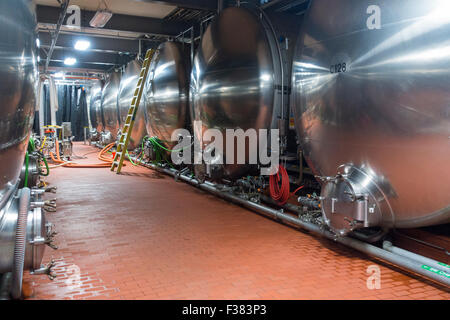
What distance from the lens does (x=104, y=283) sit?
9.63 ft

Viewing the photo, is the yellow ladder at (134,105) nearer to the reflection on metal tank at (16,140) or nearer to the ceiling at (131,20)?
the ceiling at (131,20)

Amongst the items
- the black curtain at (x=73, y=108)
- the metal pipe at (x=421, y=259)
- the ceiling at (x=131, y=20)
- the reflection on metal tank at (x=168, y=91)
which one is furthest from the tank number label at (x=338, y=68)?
the black curtain at (x=73, y=108)

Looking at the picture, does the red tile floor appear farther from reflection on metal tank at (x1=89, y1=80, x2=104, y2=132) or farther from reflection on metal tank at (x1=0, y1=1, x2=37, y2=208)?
reflection on metal tank at (x1=89, y1=80, x2=104, y2=132)

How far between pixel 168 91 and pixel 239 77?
2964 millimetres

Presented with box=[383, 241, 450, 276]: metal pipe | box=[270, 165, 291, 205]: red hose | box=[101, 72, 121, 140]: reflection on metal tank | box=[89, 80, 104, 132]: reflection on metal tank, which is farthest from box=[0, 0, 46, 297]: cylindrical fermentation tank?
box=[89, 80, 104, 132]: reflection on metal tank

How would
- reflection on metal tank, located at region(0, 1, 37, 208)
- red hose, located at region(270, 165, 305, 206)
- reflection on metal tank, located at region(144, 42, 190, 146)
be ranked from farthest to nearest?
reflection on metal tank, located at region(144, 42, 190, 146) → red hose, located at region(270, 165, 305, 206) → reflection on metal tank, located at region(0, 1, 37, 208)

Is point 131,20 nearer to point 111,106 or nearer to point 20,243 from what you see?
point 111,106

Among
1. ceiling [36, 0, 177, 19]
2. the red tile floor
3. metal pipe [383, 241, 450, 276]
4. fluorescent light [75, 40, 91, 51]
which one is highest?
ceiling [36, 0, 177, 19]

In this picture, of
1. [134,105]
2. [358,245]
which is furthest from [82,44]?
[358,245]

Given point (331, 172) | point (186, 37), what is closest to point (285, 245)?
point (331, 172)

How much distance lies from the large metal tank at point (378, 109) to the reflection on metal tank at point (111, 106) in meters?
9.65

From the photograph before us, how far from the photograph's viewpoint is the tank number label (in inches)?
127

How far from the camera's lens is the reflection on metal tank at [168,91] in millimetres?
7312

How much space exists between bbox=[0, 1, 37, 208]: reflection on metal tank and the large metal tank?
89.6 inches
